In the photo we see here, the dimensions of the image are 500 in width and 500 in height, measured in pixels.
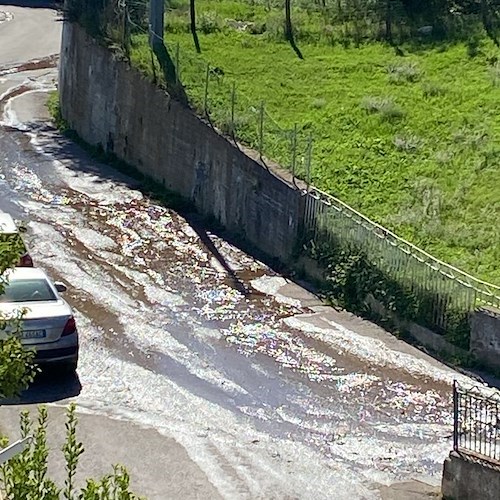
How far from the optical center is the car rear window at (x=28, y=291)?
15047 millimetres

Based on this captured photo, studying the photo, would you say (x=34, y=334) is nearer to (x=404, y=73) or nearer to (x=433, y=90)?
(x=433, y=90)

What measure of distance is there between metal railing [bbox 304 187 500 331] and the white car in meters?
5.03

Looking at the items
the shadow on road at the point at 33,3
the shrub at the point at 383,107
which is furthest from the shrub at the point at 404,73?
the shadow on road at the point at 33,3

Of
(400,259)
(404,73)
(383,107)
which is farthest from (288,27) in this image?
(400,259)

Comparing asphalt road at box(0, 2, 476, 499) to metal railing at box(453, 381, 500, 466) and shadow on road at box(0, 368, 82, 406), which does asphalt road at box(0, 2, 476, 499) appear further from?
metal railing at box(453, 381, 500, 466)

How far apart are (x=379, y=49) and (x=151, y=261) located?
12.4 metres

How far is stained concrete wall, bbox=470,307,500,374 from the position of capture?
15766 millimetres

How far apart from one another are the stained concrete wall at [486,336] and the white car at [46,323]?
204 inches

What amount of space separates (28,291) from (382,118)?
1141 cm

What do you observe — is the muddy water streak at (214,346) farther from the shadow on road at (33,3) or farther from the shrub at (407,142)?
the shadow on road at (33,3)

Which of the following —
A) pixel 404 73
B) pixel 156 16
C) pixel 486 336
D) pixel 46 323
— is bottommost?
pixel 486 336

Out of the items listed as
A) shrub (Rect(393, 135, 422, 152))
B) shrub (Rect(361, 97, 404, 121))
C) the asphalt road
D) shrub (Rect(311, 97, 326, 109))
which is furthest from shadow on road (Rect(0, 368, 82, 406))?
shrub (Rect(311, 97, 326, 109))

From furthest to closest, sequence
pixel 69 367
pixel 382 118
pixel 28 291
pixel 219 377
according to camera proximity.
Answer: pixel 382 118 → pixel 219 377 → pixel 28 291 → pixel 69 367

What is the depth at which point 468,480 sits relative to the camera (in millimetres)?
12055
